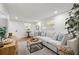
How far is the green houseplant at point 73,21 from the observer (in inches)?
73.3

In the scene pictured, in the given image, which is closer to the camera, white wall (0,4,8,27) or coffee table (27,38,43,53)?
white wall (0,4,8,27)

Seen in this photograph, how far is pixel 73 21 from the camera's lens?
191 cm

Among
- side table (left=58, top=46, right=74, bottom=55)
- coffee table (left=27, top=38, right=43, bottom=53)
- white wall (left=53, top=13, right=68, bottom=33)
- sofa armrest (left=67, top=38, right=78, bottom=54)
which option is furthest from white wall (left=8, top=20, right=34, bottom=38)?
sofa armrest (left=67, top=38, right=78, bottom=54)

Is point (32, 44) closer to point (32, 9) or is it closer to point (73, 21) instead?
point (32, 9)

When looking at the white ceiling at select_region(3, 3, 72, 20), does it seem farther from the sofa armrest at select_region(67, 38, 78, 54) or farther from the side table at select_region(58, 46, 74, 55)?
the side table at select_region(58, 46, 74, 55)

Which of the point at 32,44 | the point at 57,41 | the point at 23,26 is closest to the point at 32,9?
the point at 23,26

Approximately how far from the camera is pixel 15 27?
191 centimetres

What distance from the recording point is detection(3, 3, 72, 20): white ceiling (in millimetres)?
1861

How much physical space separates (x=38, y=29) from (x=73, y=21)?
2.88ft

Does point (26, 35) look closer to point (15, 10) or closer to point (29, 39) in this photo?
point (29, 39)

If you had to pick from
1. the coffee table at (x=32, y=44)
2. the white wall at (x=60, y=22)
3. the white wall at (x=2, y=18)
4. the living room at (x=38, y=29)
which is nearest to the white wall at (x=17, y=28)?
the living room at (x=38, y=29)

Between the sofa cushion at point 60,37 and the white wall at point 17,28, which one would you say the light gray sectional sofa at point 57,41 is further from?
the white wall at point 17,28

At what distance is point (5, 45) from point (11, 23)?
0.54 m
